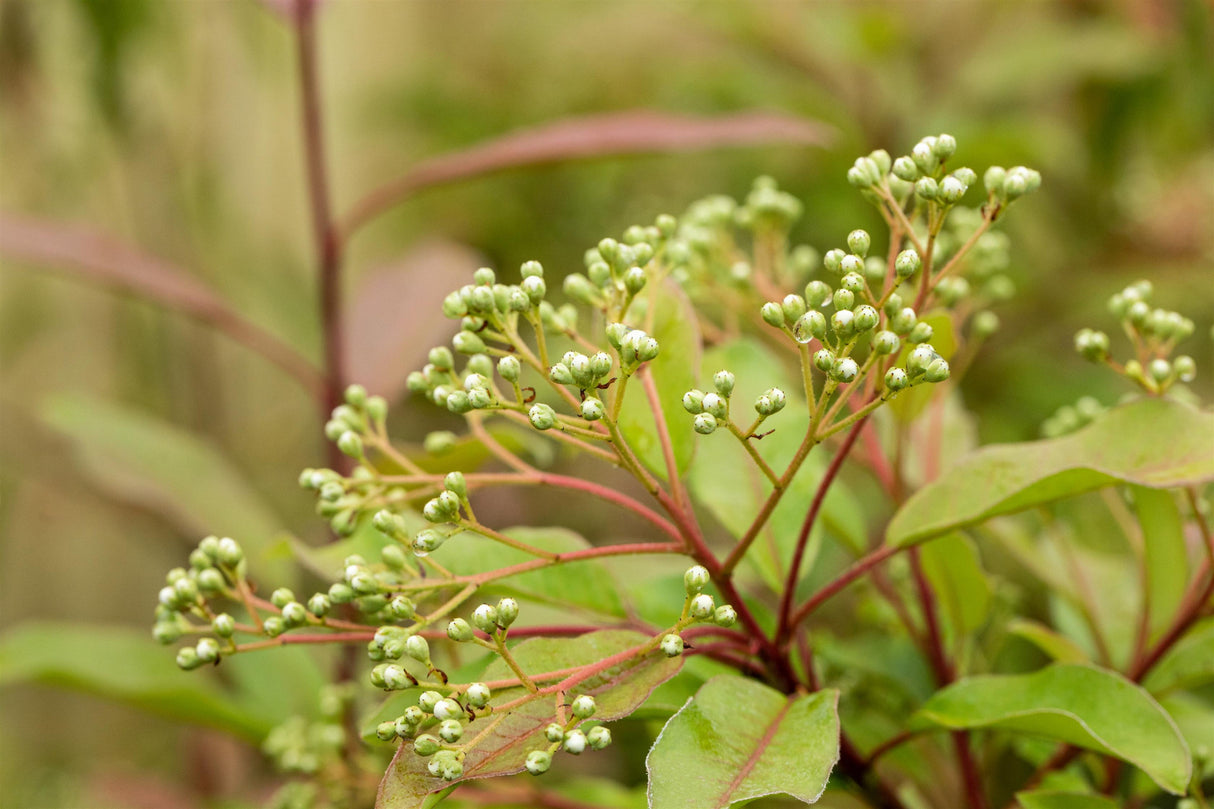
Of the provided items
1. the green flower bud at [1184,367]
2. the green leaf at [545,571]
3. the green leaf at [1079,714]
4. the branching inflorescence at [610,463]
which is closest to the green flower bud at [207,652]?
the branching inflorescence at [610,463]

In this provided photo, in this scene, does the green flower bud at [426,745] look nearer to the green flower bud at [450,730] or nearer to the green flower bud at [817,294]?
the green flower bud at [450,730]

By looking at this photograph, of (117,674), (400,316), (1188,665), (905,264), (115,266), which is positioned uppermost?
(115,266)

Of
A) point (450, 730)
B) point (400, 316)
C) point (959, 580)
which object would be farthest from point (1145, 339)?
point (400, 316)

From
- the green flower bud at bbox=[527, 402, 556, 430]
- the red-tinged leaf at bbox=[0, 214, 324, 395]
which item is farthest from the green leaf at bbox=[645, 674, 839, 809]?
the red-tinged leaf at bbox=[0, 214, 324, 395]

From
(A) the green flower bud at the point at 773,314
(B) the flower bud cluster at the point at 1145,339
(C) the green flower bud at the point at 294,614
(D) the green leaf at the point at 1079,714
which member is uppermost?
(C) the green flower bud at the point at 294,614

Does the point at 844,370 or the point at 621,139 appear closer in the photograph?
the point at 844,370

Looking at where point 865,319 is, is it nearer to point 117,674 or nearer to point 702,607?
point 702,607

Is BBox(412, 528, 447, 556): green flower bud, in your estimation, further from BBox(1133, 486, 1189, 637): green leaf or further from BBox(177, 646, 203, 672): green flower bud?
BBox(1133, 486, 1189, 637): green leaf
